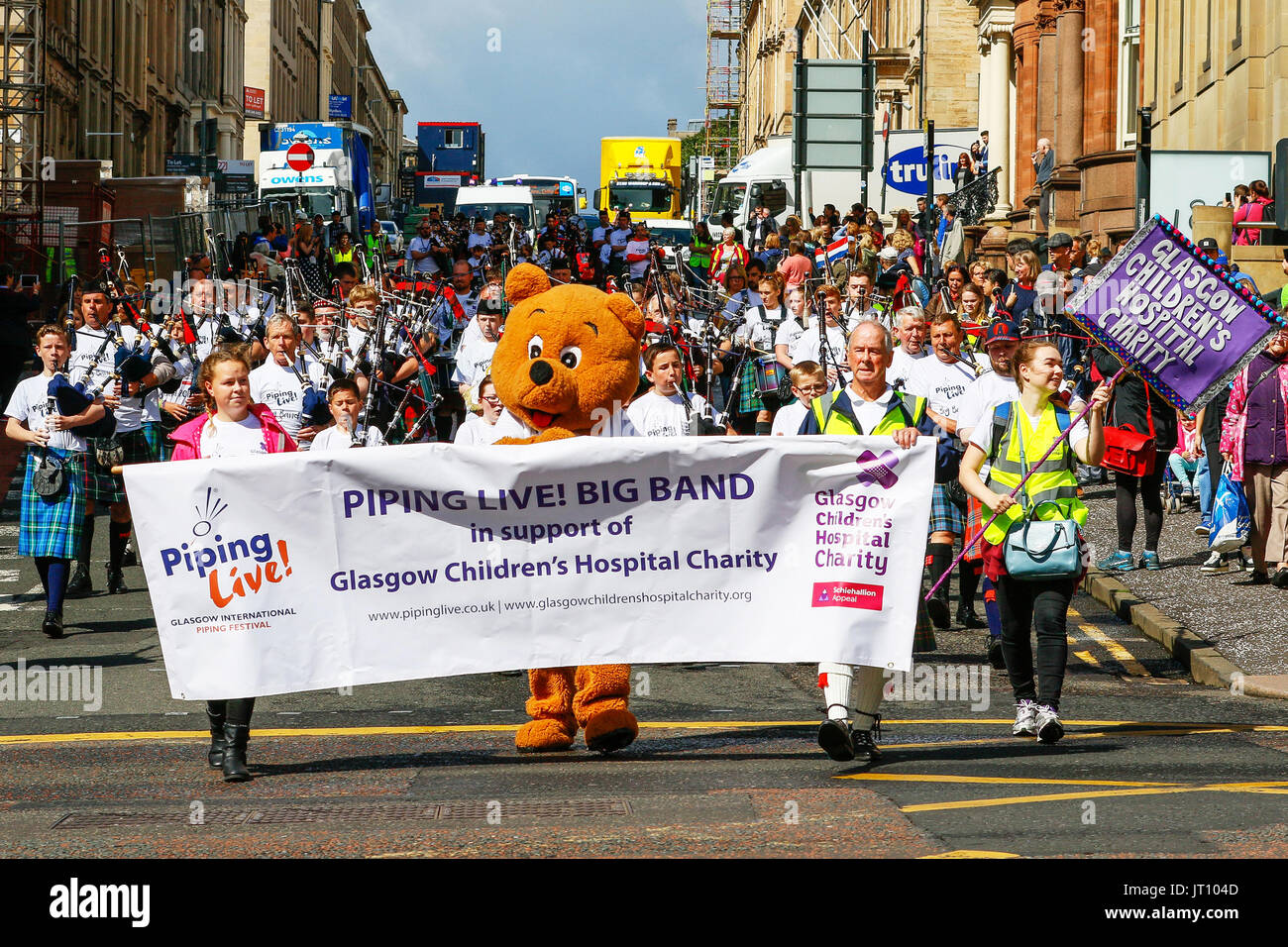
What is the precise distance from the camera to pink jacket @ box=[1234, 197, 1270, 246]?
2164 centimetres

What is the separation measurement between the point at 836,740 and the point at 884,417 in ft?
5.27

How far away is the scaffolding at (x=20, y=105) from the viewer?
138 ft

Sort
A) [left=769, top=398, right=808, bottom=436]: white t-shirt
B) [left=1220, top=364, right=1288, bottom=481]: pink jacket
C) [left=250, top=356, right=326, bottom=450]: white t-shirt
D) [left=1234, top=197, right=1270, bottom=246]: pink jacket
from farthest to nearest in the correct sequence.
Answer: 1. [left=1234, top=197, right=1270, bottom=246]: pink jacket
2. [left=1220, top=364, right=1288, bottom=481]: pink jacket
3. [left=250, top=356, right=326, bottom=450]: white t-shirt
4. [left=769, top=398, right=808, bottom=436]: white t-shirt

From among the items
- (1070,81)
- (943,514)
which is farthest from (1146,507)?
(1070,81)

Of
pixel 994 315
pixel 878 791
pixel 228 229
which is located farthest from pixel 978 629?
pixel 228 229

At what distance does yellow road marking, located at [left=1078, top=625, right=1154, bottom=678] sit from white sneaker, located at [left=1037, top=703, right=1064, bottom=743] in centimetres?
286

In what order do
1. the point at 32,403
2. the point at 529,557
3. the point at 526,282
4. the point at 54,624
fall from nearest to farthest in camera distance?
the point at 529,557, the point at 526,282, the point at 54,624, the point at 32,403

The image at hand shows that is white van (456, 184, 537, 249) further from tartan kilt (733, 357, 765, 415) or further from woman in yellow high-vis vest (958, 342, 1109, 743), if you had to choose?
woman in yellow high-vis vest (958, 342, 1109, 743)

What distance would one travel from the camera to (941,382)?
1280 centimetres

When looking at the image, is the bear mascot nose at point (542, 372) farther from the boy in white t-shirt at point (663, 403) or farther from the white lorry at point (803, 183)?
the white lorry at point (803, 183)

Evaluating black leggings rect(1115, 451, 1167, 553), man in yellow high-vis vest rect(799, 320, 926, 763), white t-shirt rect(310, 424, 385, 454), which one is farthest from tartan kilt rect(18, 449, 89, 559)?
black leggings rect(1115, 451, 1167, 553)

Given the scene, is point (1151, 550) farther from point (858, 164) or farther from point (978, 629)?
point (858, 164)

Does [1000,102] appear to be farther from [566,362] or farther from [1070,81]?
[566,362]

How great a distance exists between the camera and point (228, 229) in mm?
34469
